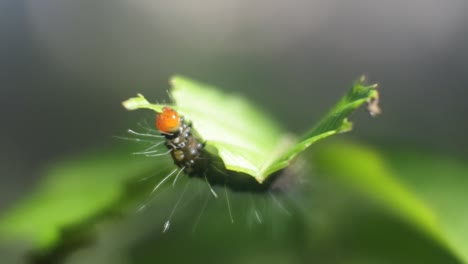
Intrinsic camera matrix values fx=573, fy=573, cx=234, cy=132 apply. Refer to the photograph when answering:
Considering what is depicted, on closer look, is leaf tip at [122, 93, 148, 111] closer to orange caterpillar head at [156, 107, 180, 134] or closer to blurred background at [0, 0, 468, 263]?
orange caterpillar head at [156, 107, 180, 134]

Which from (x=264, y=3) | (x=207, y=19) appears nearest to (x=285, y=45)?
(x=264, y=3)

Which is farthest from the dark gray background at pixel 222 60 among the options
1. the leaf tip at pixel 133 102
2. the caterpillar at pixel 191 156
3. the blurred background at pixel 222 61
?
the leaf tip at pixel 133 102

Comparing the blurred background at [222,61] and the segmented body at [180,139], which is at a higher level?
the blurred background at [222,61]

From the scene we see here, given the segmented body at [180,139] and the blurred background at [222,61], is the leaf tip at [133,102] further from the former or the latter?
the blurred background at [222,61]

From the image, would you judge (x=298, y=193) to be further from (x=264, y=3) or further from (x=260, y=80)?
(x=264, y=3)

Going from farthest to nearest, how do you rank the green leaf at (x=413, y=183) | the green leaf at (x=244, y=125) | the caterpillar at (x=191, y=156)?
the green leaf at (x=413, y=183) → the caterpillar at (x=191, y=156) → the green leaf at (x=244, y=125)

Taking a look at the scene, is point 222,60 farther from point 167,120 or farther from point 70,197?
point 167,120

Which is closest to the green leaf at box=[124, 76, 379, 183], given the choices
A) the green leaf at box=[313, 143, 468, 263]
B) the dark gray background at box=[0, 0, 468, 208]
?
the green leaf at box=[313, 143, 468, 263]

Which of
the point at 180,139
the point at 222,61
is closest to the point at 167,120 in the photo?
the point at 180,139
